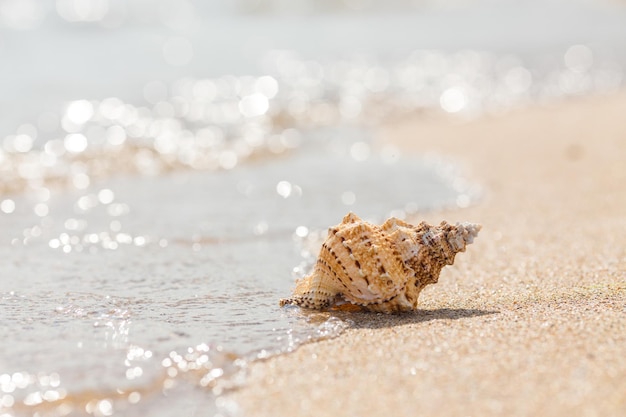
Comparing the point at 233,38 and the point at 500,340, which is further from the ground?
the point at 233,38

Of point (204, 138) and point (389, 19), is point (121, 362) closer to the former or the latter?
point (204, 138)

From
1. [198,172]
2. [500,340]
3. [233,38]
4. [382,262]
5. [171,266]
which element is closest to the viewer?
[500,340]

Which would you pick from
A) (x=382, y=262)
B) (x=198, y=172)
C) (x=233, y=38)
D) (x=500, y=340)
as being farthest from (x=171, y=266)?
(x=233, y=38)

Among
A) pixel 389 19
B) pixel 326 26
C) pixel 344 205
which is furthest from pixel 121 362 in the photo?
pixel 389 19

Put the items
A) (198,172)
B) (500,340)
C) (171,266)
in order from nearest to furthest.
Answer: (500,340)
(171,266)
(198,172)

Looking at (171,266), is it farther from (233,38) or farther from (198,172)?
(233,38)

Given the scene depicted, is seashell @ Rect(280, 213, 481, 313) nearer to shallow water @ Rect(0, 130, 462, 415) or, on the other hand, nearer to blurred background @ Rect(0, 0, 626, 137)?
shallow water @ Rect(0, 130, 462, 415)

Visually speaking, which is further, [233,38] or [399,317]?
[233,38]
